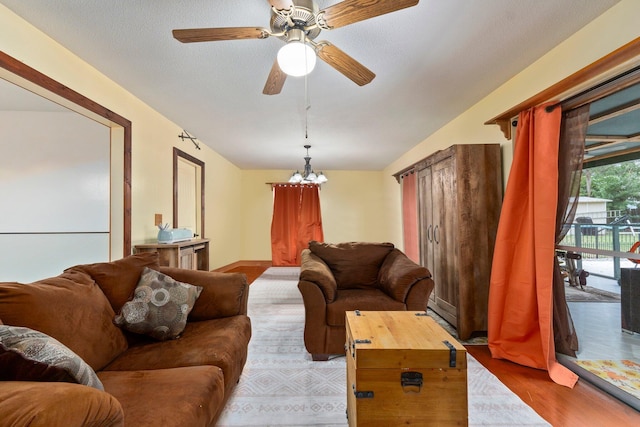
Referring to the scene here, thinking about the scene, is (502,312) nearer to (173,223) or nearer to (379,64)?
(379,64)

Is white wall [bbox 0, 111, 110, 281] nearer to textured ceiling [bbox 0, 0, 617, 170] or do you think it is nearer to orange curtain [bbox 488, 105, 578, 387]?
textured ceiling [bbox 0, 0, 617, 170]

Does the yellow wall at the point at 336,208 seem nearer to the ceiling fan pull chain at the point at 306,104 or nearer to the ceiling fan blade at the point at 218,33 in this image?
the ceiling fan pull chain at the point at 306,104

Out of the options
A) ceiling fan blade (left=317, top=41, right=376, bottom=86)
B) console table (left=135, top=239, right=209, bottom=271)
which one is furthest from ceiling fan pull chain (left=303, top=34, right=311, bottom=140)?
console table (left=135, top=239, right=209, bottom=271)

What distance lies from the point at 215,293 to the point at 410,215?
3271mm

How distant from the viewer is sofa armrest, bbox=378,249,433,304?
2186mm

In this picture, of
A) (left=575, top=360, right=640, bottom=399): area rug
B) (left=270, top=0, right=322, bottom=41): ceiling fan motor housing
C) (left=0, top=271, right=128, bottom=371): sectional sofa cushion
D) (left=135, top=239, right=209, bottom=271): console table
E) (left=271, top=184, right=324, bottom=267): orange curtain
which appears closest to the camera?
(left=0, top=271, right=128, bottom=371): sectional sofa cushion

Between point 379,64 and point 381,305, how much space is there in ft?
6.29

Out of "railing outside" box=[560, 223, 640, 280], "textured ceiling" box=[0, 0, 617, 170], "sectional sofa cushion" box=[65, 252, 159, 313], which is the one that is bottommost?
"sectional sofa cushion" box=[65, 252, 159, 313]

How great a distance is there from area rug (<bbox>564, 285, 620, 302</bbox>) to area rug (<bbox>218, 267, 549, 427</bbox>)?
868mm

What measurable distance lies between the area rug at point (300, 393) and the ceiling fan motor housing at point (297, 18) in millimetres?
2119

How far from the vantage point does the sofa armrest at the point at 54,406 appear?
54cm

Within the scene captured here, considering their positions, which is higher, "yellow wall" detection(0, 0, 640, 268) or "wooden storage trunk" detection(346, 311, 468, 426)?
"yellow wall" detection(0, 0, 640, 268)

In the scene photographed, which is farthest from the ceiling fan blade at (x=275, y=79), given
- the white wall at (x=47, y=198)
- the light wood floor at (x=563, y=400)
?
the light wood floor at (x=563, y=400)

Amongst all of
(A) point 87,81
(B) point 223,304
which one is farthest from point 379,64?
(A) point 87,81
